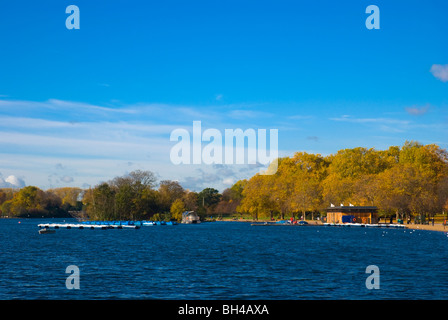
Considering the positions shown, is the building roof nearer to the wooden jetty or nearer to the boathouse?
the boathouse

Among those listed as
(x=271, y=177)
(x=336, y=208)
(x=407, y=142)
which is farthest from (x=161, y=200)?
(x=407, y=142)

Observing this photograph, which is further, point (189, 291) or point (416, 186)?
point (416, 186)

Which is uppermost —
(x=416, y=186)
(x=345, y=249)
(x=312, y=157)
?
(x=312, y=157)

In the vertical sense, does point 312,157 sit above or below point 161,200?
above

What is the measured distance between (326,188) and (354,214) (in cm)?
1355

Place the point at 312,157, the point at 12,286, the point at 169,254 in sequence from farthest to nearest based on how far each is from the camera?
the point at 312,157
the point at 169,254
the point at 12,286

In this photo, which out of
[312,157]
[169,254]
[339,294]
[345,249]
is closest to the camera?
[339,294]

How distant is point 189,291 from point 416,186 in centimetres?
10259

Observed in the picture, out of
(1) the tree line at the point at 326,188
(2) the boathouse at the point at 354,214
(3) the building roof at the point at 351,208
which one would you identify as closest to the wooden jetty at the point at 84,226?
(1) the tree line at the point at 326,188

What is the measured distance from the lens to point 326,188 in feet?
498

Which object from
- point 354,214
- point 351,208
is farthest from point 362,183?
point 354,214

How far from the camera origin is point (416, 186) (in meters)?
124

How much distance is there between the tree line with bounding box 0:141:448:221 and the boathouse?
2708mm

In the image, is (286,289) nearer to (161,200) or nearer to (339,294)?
(339,294)
